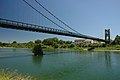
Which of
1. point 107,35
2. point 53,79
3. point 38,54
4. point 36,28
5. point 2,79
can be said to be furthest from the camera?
point 107,35

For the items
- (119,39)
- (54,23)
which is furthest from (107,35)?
(54,23)

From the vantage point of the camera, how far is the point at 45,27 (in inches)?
2122

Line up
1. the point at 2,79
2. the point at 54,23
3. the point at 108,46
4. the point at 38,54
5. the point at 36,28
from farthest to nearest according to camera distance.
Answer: the point at 108,46, the point at 54,23, the point at 38,54, the point at 36,28, the point at 2,79

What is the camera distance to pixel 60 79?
69.8 ft

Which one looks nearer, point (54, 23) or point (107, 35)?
point (54, 23)

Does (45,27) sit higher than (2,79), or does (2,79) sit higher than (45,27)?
(45,27)

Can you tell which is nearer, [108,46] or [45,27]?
[45,27]

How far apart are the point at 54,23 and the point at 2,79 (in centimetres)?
5443

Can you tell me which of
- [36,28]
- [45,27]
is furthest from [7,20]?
[45,27]

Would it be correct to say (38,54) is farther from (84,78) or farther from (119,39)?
(119,39)

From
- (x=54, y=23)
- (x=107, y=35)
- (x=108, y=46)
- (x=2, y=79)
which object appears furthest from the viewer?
(x=107, y=35)

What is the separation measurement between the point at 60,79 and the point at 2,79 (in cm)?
932

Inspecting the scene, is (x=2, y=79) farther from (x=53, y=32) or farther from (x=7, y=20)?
(x=53, y=32)

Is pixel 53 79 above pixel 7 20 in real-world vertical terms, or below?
below
